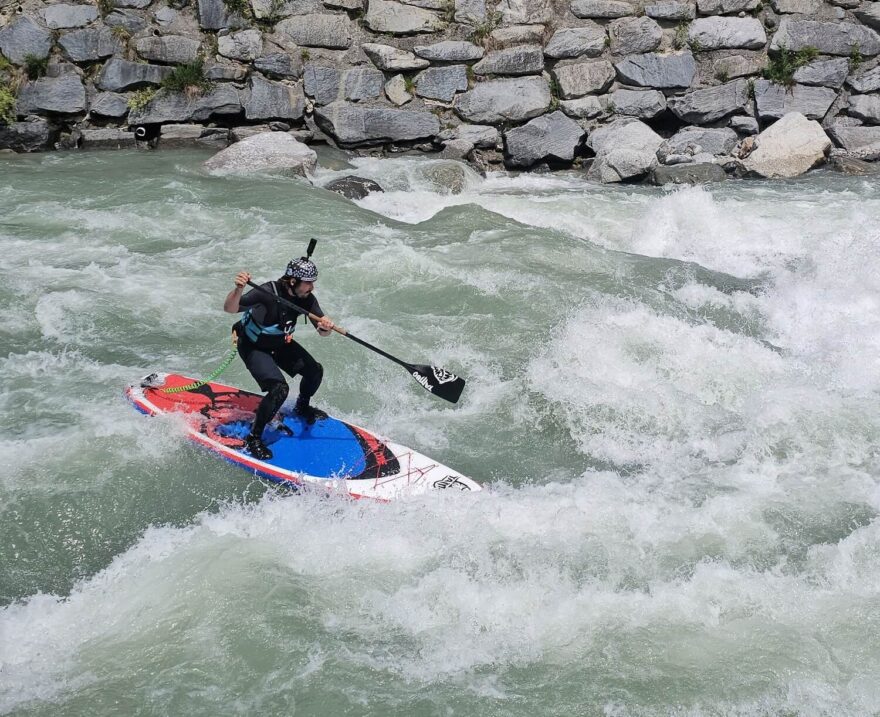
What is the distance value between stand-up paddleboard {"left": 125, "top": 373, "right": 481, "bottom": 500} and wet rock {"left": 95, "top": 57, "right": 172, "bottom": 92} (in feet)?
27.2

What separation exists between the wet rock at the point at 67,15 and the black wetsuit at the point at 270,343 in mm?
9892

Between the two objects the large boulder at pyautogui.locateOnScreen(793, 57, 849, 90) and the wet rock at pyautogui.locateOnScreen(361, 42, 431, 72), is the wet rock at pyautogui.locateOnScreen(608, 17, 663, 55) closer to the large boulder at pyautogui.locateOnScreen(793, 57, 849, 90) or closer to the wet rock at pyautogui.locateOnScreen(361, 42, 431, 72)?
the large boulder at pyautogui.locateOnScreen(793, 57, 849, 90)

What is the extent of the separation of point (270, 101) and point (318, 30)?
144 centimetres

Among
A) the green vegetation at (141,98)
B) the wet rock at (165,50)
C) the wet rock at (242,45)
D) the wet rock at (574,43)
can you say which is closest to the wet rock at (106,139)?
the green vegetation at (141,98)

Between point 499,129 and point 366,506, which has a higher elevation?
point 499,129

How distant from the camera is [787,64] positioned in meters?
13.4

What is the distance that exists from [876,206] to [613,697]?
897cm

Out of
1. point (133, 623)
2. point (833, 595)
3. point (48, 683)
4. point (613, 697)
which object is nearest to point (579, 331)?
point (833, 595)

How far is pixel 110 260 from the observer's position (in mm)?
8359

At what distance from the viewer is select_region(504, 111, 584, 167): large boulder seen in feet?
42.4

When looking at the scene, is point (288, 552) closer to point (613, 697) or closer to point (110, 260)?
point (613, 697)

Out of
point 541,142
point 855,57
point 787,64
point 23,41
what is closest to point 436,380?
point 541,142

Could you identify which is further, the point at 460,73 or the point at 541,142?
the point at 460,73

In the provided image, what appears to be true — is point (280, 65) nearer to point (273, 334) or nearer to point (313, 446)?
point (273, 334)
